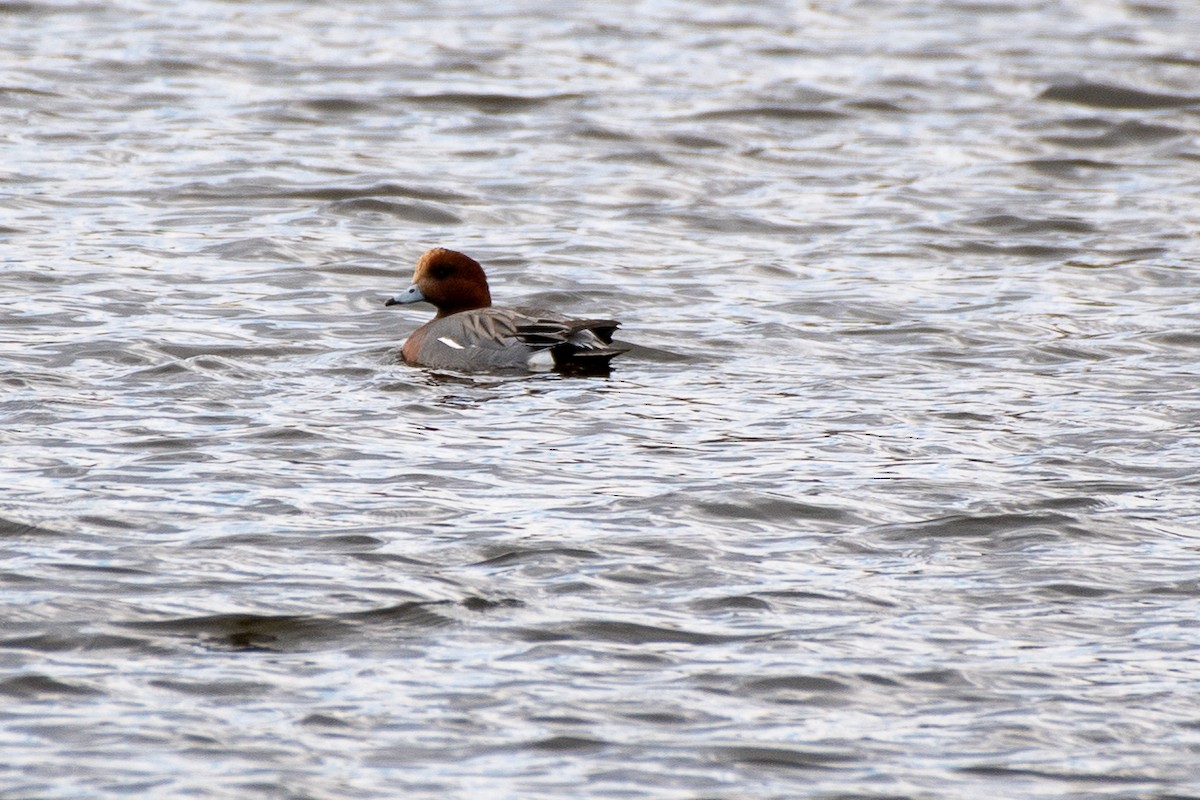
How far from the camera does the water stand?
6023 mm

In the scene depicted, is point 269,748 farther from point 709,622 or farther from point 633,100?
point 633,100

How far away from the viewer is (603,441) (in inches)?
360

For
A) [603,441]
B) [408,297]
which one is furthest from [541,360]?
[603,441]

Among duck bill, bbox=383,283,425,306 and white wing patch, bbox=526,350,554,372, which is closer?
white wing patch, bbox=526,350,554,372

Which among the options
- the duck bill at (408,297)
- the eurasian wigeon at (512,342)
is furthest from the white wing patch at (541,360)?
the duck bill at (408,297)

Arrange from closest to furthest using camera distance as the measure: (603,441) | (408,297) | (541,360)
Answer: (603,441), (541,360), (408,297)

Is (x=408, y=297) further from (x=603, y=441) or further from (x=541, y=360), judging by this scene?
(x=603, y=441)

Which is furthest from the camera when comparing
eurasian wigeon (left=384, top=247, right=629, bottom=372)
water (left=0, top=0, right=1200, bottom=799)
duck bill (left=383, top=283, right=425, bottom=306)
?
duck bill (left=383, top=283, right=425, bottom=306)

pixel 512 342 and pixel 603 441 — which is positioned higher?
pixel 512 342

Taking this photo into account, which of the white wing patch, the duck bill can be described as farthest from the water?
the duck bill

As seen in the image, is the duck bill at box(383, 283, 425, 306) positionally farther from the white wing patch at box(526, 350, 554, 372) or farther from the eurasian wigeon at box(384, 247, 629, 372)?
the white wing patch at box(526, 350, 554, 372)

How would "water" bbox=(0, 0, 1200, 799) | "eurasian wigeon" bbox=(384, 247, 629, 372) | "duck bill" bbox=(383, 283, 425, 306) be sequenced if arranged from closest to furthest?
"water" bbox=(0, 0, 1200, 799)
"eurasian wigeon" bbox=(384, 247, 629, 372)
"duck bill" bbox=(383, 283, 425, 306)

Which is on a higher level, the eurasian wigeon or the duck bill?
the duck bill

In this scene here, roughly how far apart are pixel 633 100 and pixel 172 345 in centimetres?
842
